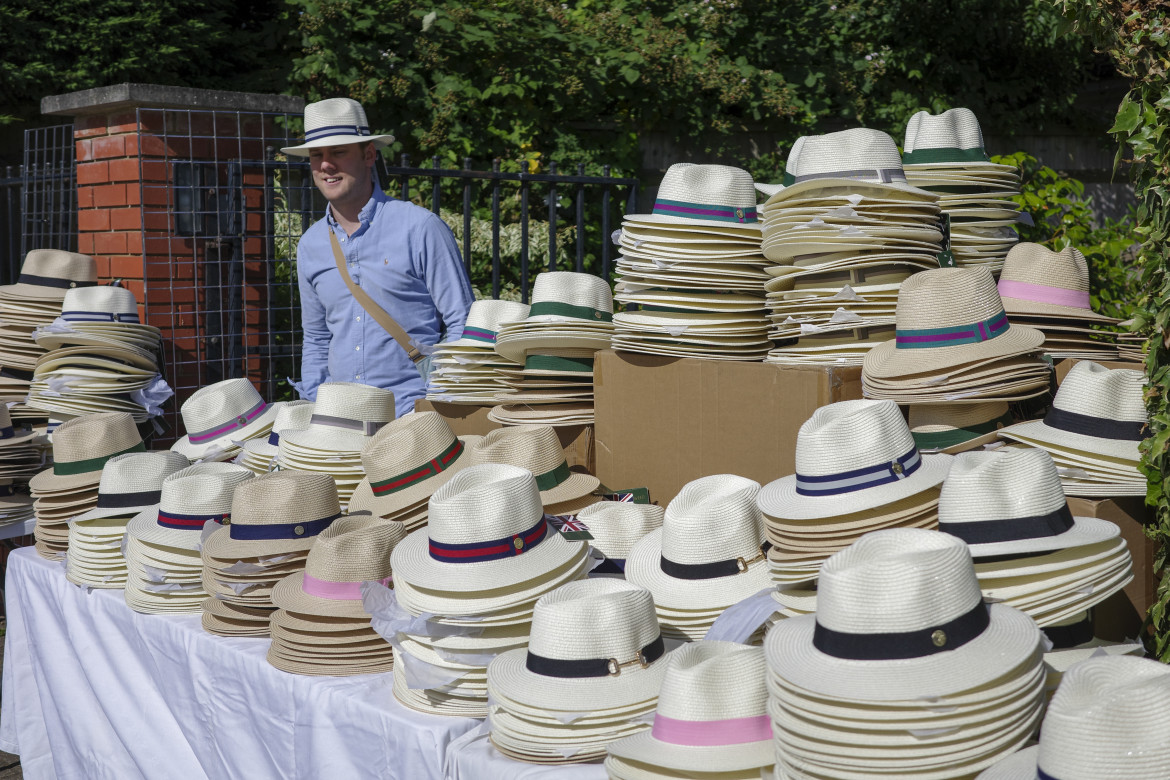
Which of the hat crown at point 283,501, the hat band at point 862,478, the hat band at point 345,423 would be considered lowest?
the hat crown at point 283,501

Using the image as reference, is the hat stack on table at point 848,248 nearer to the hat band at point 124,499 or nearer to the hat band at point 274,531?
the hat band at point 274,531

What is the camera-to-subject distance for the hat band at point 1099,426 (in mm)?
2264

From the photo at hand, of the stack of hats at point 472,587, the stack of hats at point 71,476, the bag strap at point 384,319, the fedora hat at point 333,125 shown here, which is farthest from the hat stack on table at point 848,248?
the stack of hats at point 71,476

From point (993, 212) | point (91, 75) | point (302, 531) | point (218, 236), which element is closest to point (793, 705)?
point (302, 531)

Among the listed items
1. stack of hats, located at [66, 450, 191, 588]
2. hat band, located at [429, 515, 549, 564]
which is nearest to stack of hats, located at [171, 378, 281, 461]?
stack of hats, located at [66, 450, 191, 588]

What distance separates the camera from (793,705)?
1.51m

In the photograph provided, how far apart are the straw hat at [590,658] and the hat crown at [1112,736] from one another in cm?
79

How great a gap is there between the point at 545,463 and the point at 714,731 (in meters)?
1.27

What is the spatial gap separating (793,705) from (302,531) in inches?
67.4

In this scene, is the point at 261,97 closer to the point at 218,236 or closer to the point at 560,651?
the point at 218,236

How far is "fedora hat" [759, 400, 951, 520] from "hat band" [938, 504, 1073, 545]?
167 mm

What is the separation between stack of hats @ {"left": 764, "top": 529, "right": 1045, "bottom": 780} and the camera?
145cm

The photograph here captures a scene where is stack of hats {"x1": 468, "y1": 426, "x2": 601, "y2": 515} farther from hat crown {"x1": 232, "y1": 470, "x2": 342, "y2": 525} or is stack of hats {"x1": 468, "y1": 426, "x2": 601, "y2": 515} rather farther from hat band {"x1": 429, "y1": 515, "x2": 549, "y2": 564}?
hat band {"x1": 429, "y1": 515, "x2": 549, "y2": 564}

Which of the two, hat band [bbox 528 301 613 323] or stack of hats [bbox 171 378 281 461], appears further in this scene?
stack of hats [bbox 171 378 281 461]
